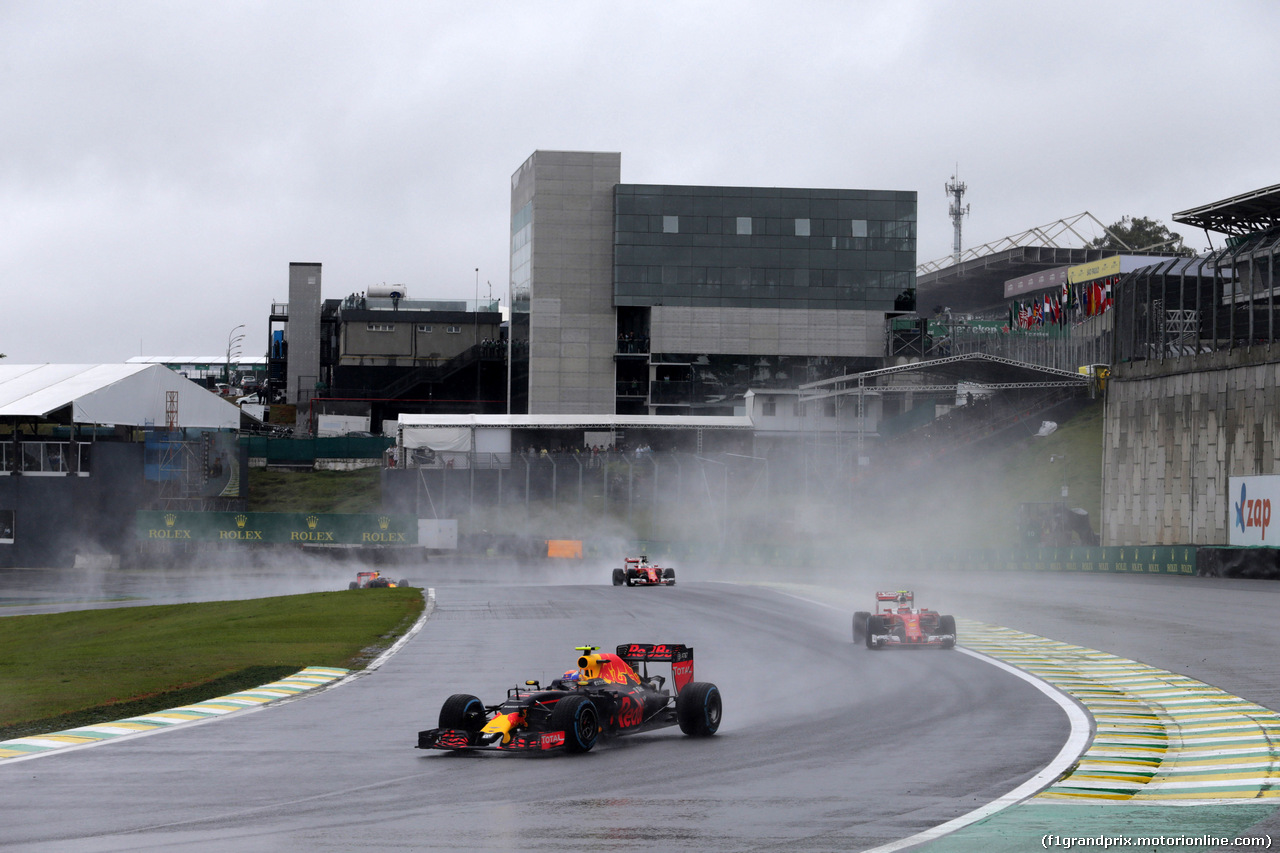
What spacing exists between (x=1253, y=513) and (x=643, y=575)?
23921mm

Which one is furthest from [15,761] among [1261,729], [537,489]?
[537,489]

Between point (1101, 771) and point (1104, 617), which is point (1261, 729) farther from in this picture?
point (1104, 617)

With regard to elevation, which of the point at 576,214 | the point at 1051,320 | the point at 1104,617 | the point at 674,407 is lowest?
the point at 1104,617

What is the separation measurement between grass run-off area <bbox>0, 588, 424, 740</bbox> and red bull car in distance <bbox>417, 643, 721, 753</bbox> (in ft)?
21.5

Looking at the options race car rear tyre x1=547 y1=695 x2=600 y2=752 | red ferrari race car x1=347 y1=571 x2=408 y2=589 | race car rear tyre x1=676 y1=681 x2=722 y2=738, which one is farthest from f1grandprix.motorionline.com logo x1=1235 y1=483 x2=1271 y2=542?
race car rear tyre x1=547 y1=695 x2=600 y2=752

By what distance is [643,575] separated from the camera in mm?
52000

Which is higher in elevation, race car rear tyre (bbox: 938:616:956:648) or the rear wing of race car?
the rear wing of race car

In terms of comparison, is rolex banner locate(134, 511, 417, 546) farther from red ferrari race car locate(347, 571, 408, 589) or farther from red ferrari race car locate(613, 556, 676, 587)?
red ferrari race car locate(613, 556, 676, 587)

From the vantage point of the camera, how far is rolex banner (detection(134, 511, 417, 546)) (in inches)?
2630

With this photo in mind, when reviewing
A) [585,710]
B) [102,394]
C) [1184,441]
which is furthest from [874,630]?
[102,394]

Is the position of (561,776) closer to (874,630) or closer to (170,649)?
(874,630)

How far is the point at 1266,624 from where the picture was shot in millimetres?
29609

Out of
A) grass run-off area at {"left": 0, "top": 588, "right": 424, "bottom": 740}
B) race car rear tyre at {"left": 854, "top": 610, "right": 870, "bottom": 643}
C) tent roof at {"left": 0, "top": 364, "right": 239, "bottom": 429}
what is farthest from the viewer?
tent roof at {"left": 0, "top": 364, "right": 239, "bottom": 429}

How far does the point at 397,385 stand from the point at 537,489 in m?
38.2
